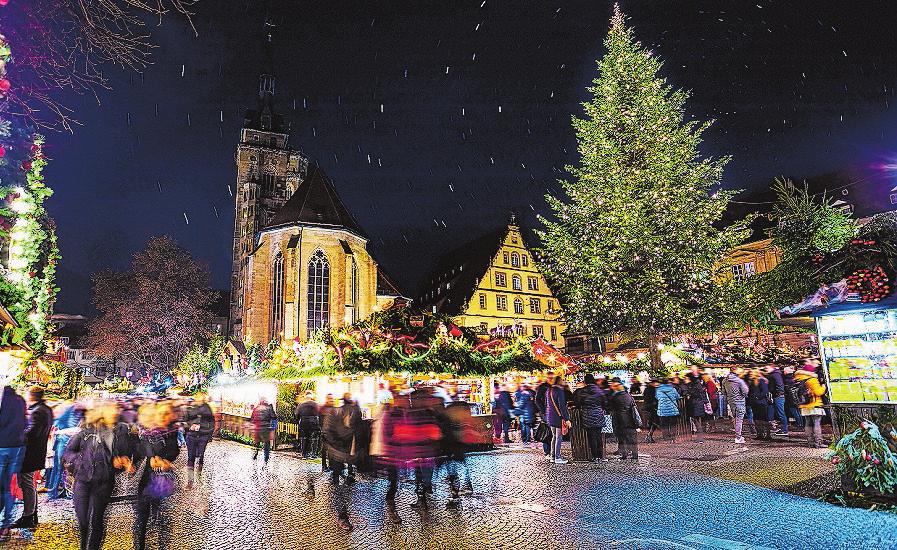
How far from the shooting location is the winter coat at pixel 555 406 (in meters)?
12.1

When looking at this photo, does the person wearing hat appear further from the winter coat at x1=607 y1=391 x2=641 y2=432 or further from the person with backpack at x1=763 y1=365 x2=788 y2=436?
the person with backpack at x1=763 y1=365 x2=788 y2=436

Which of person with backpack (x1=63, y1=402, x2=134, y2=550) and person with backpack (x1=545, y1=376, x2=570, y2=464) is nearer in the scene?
person with backpack (x1=63, y1=402, x2=134, y2=550)

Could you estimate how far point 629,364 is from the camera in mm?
20828

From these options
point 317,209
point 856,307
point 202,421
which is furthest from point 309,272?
point 856,307

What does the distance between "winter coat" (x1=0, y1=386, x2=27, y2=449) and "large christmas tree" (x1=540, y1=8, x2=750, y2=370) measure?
18.5 meters

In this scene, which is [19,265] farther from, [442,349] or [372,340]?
[442,349]

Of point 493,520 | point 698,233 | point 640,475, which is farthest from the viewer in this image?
point 698,233

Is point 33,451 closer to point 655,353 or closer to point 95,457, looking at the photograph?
point 95,457

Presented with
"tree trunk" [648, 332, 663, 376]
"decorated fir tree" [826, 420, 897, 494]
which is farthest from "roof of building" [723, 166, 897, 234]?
"decorated fir tree" [826, 420, 897, 494]

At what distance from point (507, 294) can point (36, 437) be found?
37.5 m

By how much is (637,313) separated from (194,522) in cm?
1784

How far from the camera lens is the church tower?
55062 millimetres

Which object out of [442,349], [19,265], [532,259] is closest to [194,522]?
[442,349]

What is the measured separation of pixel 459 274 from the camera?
49531 mm
